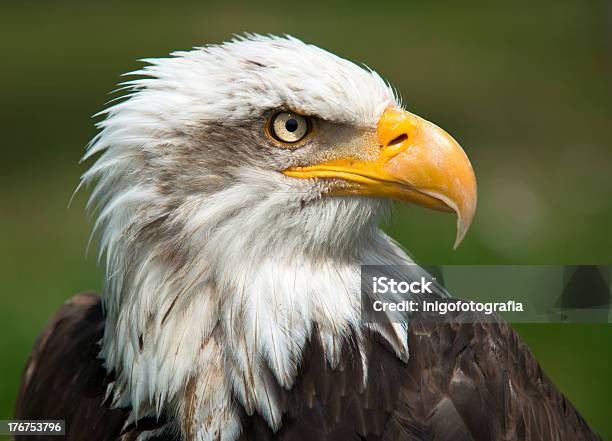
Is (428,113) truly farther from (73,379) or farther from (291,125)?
(291,125)

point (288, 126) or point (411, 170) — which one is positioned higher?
point (288, 126)

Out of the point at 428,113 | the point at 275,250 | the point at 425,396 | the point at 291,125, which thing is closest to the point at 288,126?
the point at 291,125

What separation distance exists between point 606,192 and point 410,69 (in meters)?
4.17

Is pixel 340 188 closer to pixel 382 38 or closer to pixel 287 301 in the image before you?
pixel 287 301

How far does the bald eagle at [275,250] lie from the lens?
2471 millimetres

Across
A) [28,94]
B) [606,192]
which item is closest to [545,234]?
[606,192]

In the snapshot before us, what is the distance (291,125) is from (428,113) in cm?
704

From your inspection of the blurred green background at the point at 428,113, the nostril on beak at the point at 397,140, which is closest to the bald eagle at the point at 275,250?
the nostril on beak at the point at 397,140

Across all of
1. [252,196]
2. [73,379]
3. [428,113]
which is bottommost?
[428,113]

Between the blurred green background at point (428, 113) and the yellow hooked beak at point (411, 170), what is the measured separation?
2.88m

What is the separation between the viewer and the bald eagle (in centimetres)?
247

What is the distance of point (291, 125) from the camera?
2471mm

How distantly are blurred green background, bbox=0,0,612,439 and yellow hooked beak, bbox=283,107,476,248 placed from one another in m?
2.88

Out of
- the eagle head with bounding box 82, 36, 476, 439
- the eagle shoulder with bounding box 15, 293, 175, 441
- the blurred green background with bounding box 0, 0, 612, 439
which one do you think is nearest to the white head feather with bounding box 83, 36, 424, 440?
the eagle head with bounding box 82, 36, 476, 439
